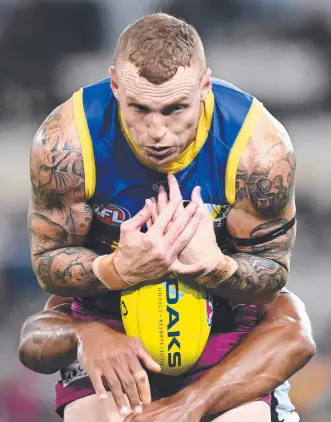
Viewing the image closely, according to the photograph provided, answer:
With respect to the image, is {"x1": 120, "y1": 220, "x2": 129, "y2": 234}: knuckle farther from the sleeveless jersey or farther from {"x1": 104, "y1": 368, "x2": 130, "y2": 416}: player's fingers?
{"x1": 104, "y1": 368, "x2": 130, "y2": 416}: player's fingers

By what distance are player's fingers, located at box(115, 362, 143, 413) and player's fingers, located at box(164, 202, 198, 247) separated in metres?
0.36

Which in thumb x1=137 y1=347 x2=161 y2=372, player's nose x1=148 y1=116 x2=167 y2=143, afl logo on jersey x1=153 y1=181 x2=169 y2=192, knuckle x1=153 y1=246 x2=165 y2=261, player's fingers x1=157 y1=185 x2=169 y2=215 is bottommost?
thumb x1=137 y1=347 x2=161 y2=372

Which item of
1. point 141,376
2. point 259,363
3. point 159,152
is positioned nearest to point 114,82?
point 159,152

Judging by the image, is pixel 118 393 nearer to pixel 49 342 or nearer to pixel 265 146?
pixel 49 342

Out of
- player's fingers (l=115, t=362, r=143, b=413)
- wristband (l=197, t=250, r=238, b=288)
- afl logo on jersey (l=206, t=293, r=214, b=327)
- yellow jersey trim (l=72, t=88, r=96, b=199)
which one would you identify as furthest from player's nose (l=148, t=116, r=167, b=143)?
player's fingers (l=115, t=362, r=143, b=413)

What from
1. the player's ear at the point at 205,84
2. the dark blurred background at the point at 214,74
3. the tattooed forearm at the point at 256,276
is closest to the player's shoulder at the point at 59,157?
the player's ear at the point at 205,84

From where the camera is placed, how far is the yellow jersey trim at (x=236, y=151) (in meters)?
2.79

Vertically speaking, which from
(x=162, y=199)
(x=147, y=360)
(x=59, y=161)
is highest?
(x=59, y=161)

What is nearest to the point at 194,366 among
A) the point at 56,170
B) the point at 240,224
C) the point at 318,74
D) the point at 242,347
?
the point at 242,347

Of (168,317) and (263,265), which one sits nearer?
(168,317)

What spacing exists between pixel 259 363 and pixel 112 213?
24.5 inches

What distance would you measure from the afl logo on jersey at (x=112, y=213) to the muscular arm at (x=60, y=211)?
32 millimetres

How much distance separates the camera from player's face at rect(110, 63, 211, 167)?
259 cm

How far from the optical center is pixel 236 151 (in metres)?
2.79
